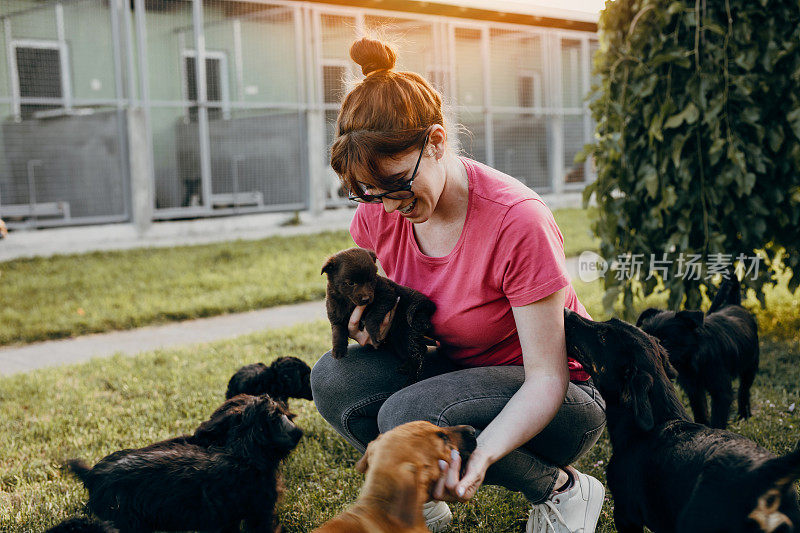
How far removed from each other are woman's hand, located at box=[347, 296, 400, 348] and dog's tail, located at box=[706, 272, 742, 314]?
2.51 meters

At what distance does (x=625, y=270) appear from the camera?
17.6 feet

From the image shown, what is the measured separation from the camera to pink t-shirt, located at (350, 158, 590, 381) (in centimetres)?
240

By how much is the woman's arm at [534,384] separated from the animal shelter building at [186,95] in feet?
24.1

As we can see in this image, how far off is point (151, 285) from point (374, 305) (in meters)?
5.57

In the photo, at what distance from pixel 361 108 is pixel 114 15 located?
9.70m

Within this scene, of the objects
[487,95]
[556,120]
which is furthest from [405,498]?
[556,120]

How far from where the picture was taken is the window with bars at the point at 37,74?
996 cm

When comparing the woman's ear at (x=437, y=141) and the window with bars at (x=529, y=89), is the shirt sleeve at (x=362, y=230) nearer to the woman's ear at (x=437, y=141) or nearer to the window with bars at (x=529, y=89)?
the woman's ear at (x=437, y=141)

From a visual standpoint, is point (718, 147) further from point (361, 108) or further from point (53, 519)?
point (53, 519)

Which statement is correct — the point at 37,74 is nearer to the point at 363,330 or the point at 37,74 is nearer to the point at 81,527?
the point at 363,330

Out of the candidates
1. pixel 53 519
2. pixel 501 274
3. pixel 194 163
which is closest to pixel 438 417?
pixel 501 274

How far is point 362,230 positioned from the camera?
3.20m

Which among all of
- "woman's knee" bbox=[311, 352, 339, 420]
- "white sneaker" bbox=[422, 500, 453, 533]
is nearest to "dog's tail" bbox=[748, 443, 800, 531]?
"white sneaker" bbox=[422, 500, 453, 533]

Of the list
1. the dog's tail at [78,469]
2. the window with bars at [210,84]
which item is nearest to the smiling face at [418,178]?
the dog's tail at [78,469]
